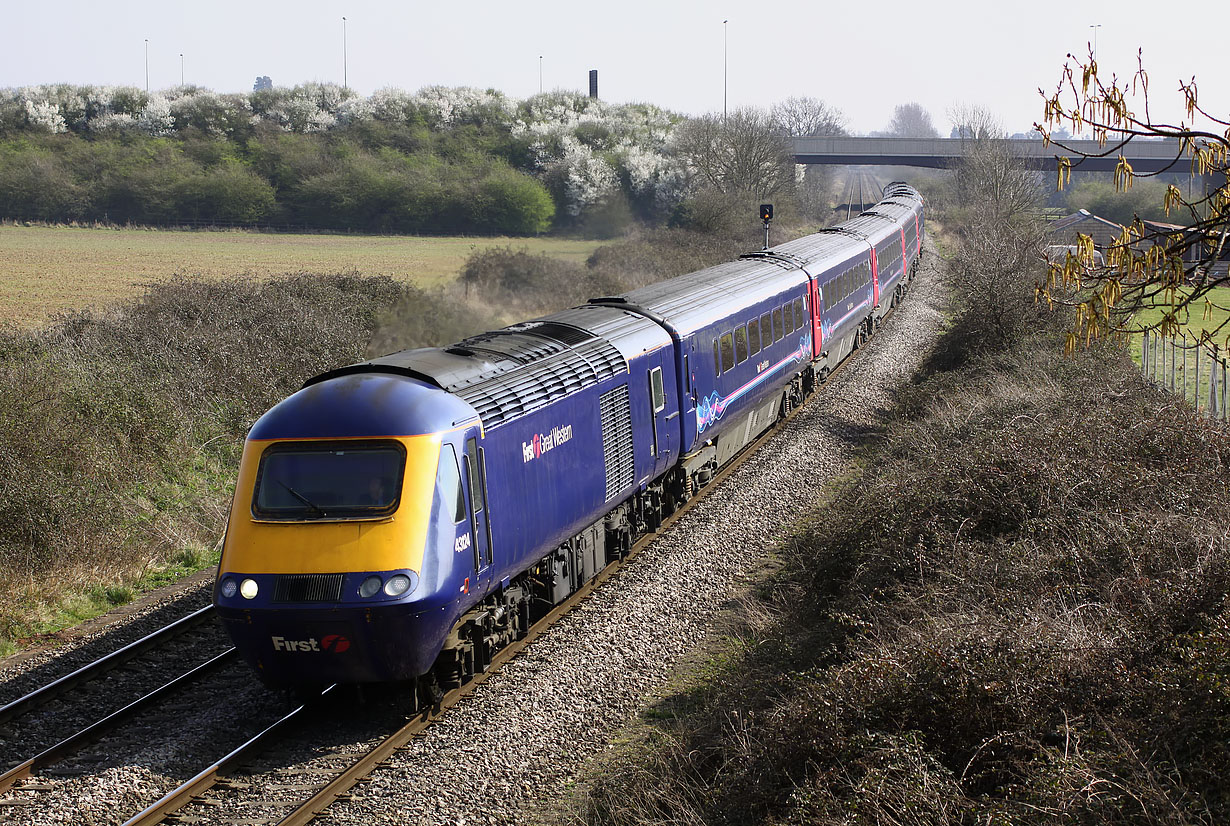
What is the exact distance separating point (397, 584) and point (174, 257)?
3762cm

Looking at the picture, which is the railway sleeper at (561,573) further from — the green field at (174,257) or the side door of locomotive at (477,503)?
the green field at (174,257)

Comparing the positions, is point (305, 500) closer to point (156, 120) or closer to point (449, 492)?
point (449, 492)

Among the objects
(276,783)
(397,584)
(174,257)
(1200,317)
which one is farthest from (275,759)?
(174,257)

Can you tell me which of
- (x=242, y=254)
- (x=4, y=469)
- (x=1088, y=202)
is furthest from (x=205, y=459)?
(x=1088, y=202)

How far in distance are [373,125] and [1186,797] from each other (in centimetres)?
6869

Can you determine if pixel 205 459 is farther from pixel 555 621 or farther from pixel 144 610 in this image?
pixel 555 621

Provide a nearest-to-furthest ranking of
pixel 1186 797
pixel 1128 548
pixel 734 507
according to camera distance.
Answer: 1. pixel 1186 797
2. pixel 1128 548
3. pixel 734 507

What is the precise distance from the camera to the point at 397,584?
8.03 meters

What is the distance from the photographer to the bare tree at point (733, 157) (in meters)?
54.6

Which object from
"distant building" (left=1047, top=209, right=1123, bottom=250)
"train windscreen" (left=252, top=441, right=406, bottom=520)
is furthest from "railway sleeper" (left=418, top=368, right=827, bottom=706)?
"distant building" (left=1047, top=209, right=1123, bottom=250)

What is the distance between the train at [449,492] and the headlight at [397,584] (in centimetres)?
2

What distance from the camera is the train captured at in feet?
26.6

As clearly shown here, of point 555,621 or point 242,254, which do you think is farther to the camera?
point 242,254

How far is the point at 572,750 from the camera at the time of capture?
28.3 ft
